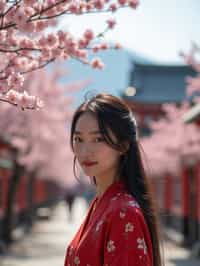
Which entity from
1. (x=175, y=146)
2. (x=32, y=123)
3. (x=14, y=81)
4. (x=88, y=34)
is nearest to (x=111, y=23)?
(x=88, y=34)

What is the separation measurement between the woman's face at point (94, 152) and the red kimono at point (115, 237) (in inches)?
3.9

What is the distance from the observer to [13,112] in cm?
1759

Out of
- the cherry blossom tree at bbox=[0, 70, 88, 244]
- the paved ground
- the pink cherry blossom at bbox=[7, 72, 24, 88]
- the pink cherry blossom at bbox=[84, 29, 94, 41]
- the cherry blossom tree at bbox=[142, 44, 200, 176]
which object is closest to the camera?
the pink cherry blossom at bbox=[7, 72, 24, 88]

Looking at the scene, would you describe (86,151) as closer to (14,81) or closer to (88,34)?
(14,81)

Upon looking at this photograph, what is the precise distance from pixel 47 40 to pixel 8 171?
764 inches

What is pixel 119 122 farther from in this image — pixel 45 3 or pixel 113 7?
pixel 113 7

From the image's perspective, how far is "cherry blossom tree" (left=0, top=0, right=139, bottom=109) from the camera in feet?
13.9

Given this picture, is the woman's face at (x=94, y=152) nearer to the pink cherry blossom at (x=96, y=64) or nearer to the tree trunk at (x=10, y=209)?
the pink cherry blossom at (x=96, y=64)

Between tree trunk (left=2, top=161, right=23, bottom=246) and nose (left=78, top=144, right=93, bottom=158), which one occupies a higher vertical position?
nose (left=78, top=144, right=93, bottom=158)

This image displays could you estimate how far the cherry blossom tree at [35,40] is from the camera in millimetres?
4227

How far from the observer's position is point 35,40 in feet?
15.9

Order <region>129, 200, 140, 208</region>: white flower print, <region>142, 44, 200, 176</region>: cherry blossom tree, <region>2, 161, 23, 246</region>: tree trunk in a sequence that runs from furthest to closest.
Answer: <region>142, 44, 200, 176</region>: cherry blossom tree < <region>2, 161, 23, 246</region>: tree trunk < <region>129, 200, 140, 208</region>: white flower print

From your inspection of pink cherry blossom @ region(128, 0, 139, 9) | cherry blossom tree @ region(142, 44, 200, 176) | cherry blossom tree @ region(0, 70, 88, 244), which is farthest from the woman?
cherry blossom tree @ region(142, 44, 200, 176)

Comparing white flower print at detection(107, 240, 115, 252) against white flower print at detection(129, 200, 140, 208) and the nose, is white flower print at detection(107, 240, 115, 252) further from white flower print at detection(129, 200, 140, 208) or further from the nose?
the nose
